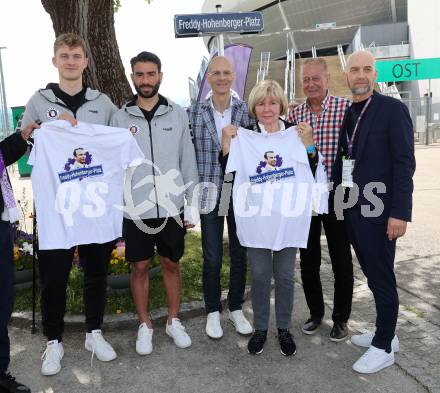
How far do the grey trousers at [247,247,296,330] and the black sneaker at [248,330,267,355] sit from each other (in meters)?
0.05

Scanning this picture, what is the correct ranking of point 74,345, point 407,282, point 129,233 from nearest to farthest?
point 129,233, point 74,345, point 407,282

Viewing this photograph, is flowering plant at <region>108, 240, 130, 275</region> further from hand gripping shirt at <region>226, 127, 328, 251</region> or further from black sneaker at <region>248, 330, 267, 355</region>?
hand gripping shirt at <region>226, 127, 328, 251</region>

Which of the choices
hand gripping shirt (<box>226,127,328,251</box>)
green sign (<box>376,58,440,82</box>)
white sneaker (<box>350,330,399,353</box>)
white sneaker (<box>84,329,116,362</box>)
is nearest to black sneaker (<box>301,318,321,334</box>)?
white sneaker (<box>350,330,399,353</box>)

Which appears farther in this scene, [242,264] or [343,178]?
[242,264]

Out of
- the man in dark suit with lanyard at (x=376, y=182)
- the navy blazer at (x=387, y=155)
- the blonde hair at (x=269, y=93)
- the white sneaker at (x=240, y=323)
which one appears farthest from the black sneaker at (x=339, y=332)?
the blonde hair at (x=269, y=93)

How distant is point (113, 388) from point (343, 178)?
240 centimetres

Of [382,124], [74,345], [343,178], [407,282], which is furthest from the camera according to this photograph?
[407,282]

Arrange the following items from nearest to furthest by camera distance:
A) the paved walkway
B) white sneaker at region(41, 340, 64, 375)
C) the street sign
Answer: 1. the paved walkway
2. white sneaker at region(41, 340, 64, 375)
3. the street sign

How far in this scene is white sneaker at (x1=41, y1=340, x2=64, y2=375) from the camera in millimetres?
A: 3619

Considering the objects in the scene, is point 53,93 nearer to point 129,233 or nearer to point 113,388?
point 129,233

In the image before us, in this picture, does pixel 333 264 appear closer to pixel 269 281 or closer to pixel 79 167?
pixel 269 281

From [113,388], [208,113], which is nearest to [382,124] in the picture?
[208,113]

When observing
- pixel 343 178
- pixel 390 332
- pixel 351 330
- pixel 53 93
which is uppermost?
pixel 53 93

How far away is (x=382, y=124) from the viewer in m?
3.30
